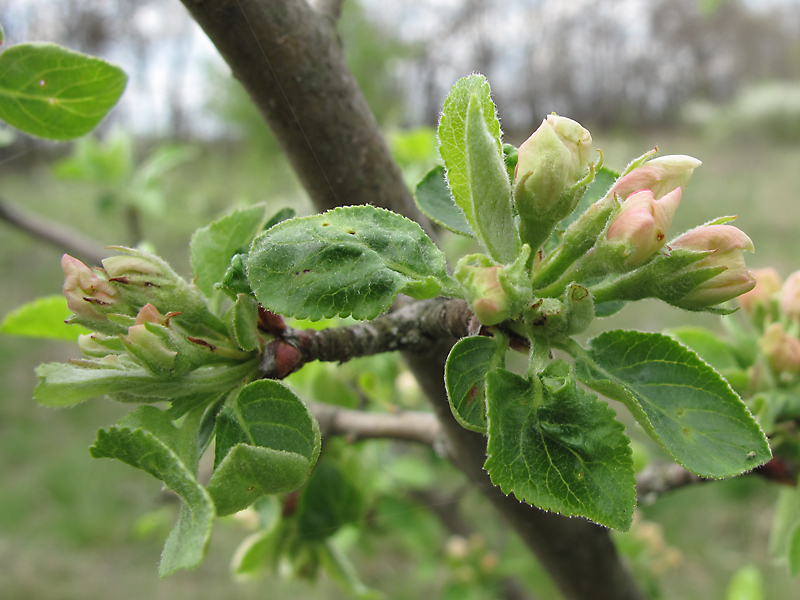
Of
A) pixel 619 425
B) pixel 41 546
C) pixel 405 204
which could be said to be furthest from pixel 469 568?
pixel 41 546

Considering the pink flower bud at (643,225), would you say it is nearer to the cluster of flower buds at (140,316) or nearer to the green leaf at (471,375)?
the green leaf at (471,375)

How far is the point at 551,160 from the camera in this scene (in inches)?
20.4

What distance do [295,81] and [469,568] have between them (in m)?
1.84

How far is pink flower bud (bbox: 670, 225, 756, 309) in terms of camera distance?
53cm

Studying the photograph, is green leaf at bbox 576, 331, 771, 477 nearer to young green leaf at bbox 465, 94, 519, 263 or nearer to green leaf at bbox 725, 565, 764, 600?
young green leaf at bbox 465, 94, 519, 263

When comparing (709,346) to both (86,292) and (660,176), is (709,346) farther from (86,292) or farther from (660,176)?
(86,292)

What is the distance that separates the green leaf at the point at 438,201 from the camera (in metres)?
0.73

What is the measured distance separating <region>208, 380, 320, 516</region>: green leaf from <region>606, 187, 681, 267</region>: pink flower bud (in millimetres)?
320

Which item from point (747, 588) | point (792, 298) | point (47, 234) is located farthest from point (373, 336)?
point (747, 588)

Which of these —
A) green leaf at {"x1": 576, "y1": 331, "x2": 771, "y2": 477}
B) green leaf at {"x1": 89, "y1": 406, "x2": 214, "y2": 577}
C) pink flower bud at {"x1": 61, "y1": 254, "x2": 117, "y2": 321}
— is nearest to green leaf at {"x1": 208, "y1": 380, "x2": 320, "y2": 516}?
green leaf at {"x1": 89, "y1": 406, "x2": 214, "y2": 577}

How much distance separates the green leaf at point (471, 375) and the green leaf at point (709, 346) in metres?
0.56

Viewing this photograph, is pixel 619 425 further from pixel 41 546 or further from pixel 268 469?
pixel 41 546

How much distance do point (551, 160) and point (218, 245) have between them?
39 centimetres

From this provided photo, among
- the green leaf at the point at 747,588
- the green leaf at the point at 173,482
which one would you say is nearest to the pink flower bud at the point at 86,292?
the green leaf at the point at 173,482
